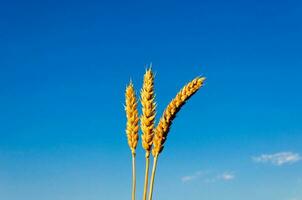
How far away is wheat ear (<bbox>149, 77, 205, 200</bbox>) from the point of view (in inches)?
148

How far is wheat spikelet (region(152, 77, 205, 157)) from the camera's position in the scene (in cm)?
377

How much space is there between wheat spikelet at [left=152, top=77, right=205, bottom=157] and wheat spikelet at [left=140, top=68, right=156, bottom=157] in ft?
0.18

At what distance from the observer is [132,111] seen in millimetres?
3992

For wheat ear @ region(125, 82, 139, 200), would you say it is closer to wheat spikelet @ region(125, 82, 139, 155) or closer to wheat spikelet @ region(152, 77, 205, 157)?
wheat spikelet @ region(125, 82, 139, 155)

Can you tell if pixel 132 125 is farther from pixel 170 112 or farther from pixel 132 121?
pixel 170 112

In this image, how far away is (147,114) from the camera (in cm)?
387

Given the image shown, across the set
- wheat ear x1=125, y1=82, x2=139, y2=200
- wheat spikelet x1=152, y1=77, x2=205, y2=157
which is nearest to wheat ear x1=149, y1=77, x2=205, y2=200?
wheat spikelet x1=152, y1=77, x2=205, y2=157

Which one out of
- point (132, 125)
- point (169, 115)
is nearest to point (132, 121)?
point (132, 125)

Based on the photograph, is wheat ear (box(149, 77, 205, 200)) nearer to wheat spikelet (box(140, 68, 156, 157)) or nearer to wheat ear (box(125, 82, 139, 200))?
wheat spikelet (box(140, 68, 156, 157))

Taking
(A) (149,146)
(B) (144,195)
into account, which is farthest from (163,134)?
(B) (144,195)

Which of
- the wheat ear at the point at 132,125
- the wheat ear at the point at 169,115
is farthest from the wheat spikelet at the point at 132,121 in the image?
the wheat ear at the point at 169,115

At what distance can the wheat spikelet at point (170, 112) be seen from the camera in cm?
377

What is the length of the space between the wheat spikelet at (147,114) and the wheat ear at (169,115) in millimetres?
54

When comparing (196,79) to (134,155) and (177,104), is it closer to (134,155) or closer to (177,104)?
(177,104)
